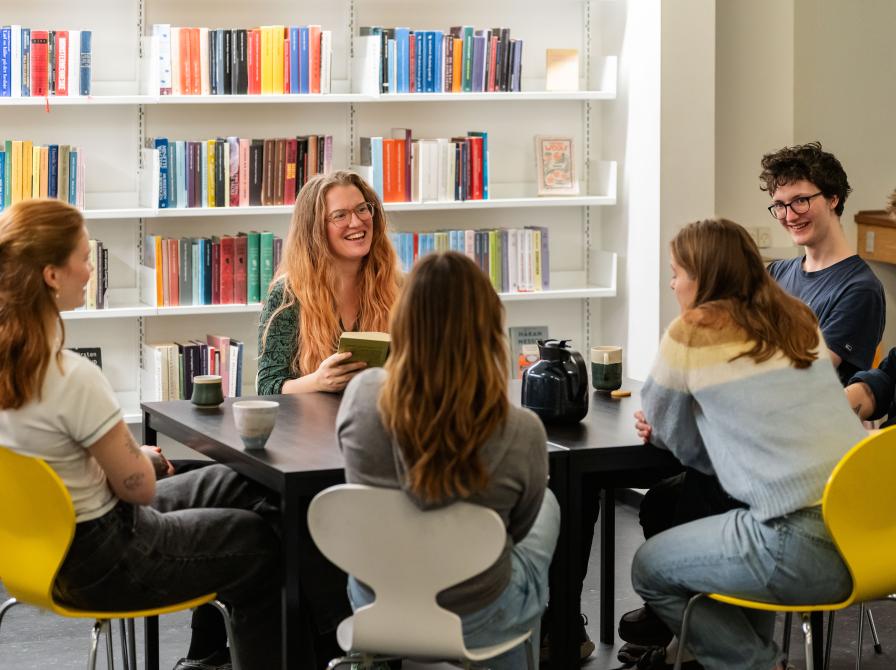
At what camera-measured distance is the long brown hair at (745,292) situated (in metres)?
2.37

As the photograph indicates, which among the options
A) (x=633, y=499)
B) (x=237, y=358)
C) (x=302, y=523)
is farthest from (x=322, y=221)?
(x=633, y=499)

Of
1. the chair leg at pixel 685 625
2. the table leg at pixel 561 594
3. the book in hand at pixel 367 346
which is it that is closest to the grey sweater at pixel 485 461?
the table leg at pixel 561 594

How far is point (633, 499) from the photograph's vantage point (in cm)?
483

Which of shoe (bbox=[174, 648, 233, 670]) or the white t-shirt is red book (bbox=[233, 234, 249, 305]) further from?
the white t-shirt

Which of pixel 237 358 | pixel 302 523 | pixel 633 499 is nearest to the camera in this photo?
pixel 302 523

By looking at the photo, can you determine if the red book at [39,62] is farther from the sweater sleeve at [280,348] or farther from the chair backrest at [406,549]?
the chair backrest at [406,549]

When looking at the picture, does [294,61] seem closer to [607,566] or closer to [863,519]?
[607,566]

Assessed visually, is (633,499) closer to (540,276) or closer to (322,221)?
(540,276)

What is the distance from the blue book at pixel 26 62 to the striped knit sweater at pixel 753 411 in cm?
271

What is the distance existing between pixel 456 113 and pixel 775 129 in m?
1.28

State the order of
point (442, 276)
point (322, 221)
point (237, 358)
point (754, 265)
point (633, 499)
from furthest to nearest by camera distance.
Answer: point (633, 499) → point (237, 358) → point (322, 221) → point (754, 265) → point (442, 276)

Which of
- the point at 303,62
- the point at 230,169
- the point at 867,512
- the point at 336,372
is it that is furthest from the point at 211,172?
the point at 867,512

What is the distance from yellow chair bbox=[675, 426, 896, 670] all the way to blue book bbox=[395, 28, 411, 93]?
2.68m

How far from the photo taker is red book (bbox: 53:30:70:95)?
4.24m
